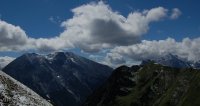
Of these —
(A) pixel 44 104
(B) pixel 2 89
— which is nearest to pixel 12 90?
(B) pixel 2 89

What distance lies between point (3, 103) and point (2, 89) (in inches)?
110

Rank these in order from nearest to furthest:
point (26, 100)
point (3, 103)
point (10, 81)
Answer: point (3, 103) → point (26, 100) → point (10, 81)

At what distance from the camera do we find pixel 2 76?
4800 centimetres

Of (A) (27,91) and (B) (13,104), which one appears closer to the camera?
(B) (13,104)

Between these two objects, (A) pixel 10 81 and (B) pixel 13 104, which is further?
(A) pixel 10 81

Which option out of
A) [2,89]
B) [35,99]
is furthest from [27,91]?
[2,89]

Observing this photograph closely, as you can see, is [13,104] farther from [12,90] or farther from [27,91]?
[27,91]

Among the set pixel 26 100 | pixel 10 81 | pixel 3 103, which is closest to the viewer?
pixel 3 103

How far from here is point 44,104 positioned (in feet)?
162

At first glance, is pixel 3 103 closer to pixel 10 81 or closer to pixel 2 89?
pixel 2 89

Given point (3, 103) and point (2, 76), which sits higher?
point (2, 76)

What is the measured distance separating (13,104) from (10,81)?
268 inches

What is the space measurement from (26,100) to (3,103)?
4027mm

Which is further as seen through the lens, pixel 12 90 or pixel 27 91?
pixel 27 91
